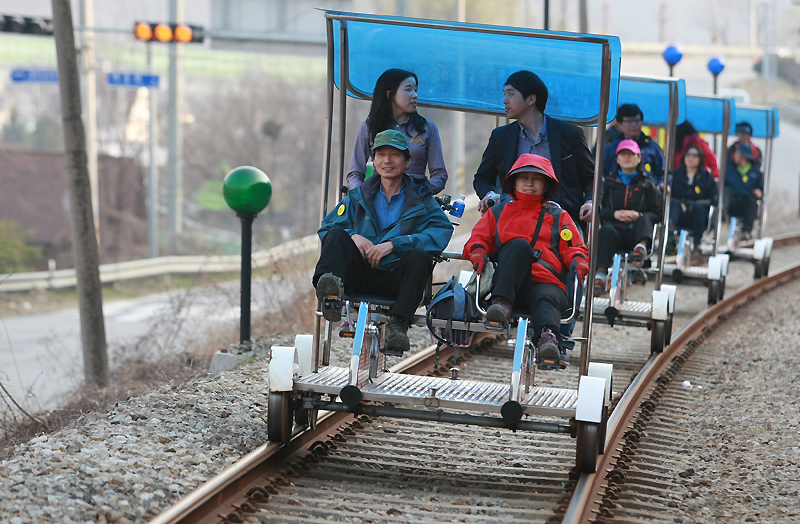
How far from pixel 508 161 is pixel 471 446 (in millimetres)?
1974

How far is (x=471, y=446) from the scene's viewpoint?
22.0 feet

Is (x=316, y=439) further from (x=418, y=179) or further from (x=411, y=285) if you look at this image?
(x=418, y=179)

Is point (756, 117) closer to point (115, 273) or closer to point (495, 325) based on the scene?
point (495, 325)

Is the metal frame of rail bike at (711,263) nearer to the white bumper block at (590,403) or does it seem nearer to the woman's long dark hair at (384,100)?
the woman's long dark hair at (384,100)

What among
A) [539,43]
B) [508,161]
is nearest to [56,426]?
[508,161]

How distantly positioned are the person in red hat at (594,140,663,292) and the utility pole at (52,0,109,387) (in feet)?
18.0

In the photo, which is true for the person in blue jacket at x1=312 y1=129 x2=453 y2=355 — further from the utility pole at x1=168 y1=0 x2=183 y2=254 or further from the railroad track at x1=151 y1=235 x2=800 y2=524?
the utility pole at x1=168 y1=0 x2=183 y2=254

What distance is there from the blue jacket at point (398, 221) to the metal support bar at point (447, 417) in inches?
33.5

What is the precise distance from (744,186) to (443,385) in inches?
475

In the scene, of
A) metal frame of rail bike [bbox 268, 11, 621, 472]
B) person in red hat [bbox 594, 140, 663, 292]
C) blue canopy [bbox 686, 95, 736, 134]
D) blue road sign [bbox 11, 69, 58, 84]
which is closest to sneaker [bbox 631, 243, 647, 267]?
person in red hat [bbox 594, 140, 663, 292]

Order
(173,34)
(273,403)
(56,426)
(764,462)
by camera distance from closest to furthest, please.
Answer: (273,403) < (764,462) < (56,426) < (173,34)

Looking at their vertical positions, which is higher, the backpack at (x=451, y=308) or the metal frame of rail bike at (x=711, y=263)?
the backpack at (x=451, y=308)

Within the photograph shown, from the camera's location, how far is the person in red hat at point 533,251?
5.91 m

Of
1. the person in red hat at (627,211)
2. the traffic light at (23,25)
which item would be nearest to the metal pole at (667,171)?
the person in red hat at (627,211)
